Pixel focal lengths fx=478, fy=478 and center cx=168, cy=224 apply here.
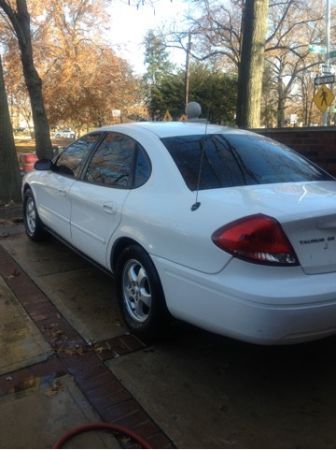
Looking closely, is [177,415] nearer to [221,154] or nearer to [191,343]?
[191,343]

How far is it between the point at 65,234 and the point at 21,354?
1.70 m

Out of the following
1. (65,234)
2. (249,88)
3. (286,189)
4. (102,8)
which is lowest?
(65,234)

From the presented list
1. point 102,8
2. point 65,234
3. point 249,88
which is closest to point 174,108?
point 102,8

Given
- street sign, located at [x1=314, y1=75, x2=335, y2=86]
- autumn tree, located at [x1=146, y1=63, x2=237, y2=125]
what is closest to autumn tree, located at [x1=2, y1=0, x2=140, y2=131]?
A: autumn tree, located at [x1=146, y1=63, x2=237, y2=125]

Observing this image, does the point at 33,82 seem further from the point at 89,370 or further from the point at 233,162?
the point at 89,370

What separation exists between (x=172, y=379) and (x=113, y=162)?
6.07ft

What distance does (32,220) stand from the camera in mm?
5973

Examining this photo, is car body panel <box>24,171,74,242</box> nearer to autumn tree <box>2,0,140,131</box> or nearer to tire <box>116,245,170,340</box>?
tire <box>116,245,170,340</box>

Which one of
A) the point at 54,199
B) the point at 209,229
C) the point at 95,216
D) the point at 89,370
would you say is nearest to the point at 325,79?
the point at 54,199

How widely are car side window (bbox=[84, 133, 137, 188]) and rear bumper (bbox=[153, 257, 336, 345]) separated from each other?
53.0 inches

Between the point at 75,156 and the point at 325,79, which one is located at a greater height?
the point at 325,79

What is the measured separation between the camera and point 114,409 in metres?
2.70

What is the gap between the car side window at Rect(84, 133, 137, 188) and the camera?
373cm

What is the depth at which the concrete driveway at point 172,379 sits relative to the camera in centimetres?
254
